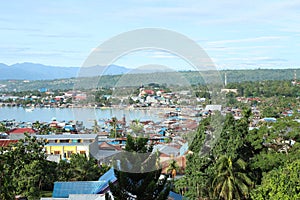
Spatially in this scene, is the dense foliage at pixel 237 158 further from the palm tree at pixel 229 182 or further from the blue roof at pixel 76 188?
the blue roof at pixel 76 188

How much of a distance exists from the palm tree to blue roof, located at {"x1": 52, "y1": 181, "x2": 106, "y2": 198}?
7.75 feet

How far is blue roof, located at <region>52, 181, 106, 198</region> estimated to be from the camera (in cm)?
934

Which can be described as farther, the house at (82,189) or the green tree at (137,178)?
the house at (82,189)

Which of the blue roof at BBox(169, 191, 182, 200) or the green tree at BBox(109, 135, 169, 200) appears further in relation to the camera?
the blue roof at BBox(169, 191, 182, 200)

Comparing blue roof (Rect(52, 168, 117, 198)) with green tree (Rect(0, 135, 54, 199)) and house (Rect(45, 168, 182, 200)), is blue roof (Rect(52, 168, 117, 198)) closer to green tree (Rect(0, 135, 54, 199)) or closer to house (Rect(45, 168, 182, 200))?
house (Rect(45, 168, 182, 200))

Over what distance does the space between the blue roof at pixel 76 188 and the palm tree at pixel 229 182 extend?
2363 millimetres

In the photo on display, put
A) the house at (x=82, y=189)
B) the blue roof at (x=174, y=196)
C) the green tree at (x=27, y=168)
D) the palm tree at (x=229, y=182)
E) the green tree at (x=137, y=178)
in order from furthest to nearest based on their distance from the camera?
the green tree at (x=27, y=168), the palm tree at (x=229, y=182), the house at (x=82, y=189), the blue roof at (x=174, y=196), the green tree at (x=137, y=178)

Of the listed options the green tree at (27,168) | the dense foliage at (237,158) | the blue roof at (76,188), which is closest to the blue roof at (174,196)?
the dense foliage at (237,158)

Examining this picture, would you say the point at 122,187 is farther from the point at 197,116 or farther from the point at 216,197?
the point at 216,197

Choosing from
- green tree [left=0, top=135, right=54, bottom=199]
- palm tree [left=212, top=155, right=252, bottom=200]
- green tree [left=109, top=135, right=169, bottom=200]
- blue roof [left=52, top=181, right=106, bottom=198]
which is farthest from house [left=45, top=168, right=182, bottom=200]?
green tree [left=109, top=135, right=169, bottom=200]

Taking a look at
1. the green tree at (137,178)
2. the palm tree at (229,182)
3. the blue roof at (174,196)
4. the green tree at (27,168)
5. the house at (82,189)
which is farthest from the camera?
the green tree at (27,168)

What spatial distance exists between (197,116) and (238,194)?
3.84 meters

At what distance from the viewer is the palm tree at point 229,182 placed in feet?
30.4

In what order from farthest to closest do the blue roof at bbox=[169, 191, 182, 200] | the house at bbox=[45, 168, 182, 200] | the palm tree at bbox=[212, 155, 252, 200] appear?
the palm tree at bbox=[212, 155, 252, 200], the house at bbox=[45, 168, 182, 200], the blue roof at bbox=[169, 191, 182, 200]
